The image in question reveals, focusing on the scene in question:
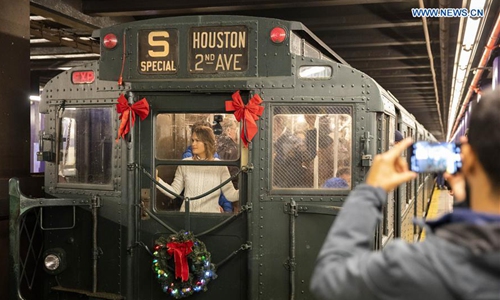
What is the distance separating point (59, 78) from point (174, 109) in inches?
47.8

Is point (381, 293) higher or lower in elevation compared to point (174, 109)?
lower

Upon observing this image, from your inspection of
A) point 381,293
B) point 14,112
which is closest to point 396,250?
point 381,293

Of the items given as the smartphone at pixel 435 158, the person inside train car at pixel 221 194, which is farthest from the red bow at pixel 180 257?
the smartphone at pixel 435 158

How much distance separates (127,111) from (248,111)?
1045mm

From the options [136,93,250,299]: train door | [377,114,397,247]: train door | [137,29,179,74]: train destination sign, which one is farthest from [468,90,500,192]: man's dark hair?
[377,114,397,247]: train door

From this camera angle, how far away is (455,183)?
6.63 feet

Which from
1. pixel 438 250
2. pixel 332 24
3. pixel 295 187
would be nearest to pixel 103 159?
pixel 295 187

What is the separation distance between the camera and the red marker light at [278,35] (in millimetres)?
4969

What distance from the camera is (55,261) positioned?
5395mm

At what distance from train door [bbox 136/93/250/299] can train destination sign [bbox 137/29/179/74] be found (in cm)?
23

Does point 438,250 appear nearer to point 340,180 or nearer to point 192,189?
point 340,180

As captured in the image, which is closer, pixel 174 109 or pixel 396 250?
pixel 396 250

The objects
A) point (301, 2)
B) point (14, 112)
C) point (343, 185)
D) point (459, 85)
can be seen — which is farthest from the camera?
point (459, 85)

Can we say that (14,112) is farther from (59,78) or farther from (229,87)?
(229,87)
